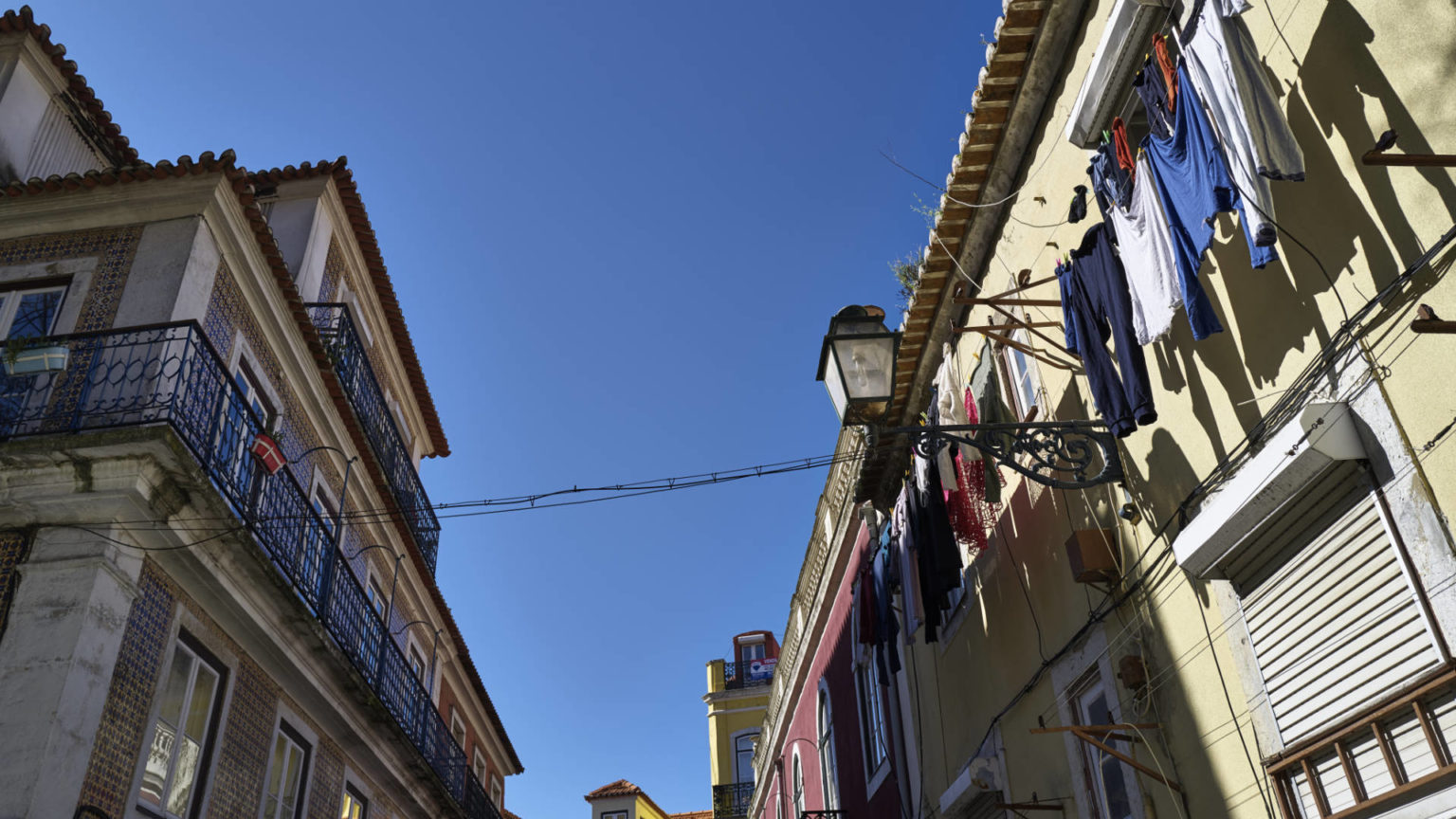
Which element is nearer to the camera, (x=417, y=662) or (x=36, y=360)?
(x=36, y=360)

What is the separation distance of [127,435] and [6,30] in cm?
602

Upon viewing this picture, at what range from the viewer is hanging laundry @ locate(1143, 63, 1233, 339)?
13.4 ft

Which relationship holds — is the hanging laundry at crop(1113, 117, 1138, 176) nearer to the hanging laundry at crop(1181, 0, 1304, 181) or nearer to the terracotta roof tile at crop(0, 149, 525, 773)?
the hanging laundry at crop(1181, 0, 1304, 181)

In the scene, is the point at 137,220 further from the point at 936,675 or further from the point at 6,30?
the point at 936,675

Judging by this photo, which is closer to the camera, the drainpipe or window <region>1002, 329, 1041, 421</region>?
the drainpipe

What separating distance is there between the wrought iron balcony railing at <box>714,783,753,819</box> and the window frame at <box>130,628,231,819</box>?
73.0 feet

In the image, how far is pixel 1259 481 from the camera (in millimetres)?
3969

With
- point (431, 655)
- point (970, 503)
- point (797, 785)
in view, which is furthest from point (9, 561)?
point (797, 785)

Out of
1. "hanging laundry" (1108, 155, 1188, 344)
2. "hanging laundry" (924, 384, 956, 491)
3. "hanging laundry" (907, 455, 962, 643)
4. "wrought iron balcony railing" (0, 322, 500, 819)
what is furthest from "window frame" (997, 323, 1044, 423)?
"wrought iron balcony railing" (0, 322, 500, 819)

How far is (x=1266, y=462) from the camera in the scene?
396 centimetres

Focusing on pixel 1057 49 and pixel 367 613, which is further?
pixel 367 613

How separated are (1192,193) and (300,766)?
9571mm

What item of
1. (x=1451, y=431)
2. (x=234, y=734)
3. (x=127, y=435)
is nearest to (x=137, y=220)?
(x=127, y=435)

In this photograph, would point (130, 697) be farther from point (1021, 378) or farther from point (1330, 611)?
point (1330, 611)
